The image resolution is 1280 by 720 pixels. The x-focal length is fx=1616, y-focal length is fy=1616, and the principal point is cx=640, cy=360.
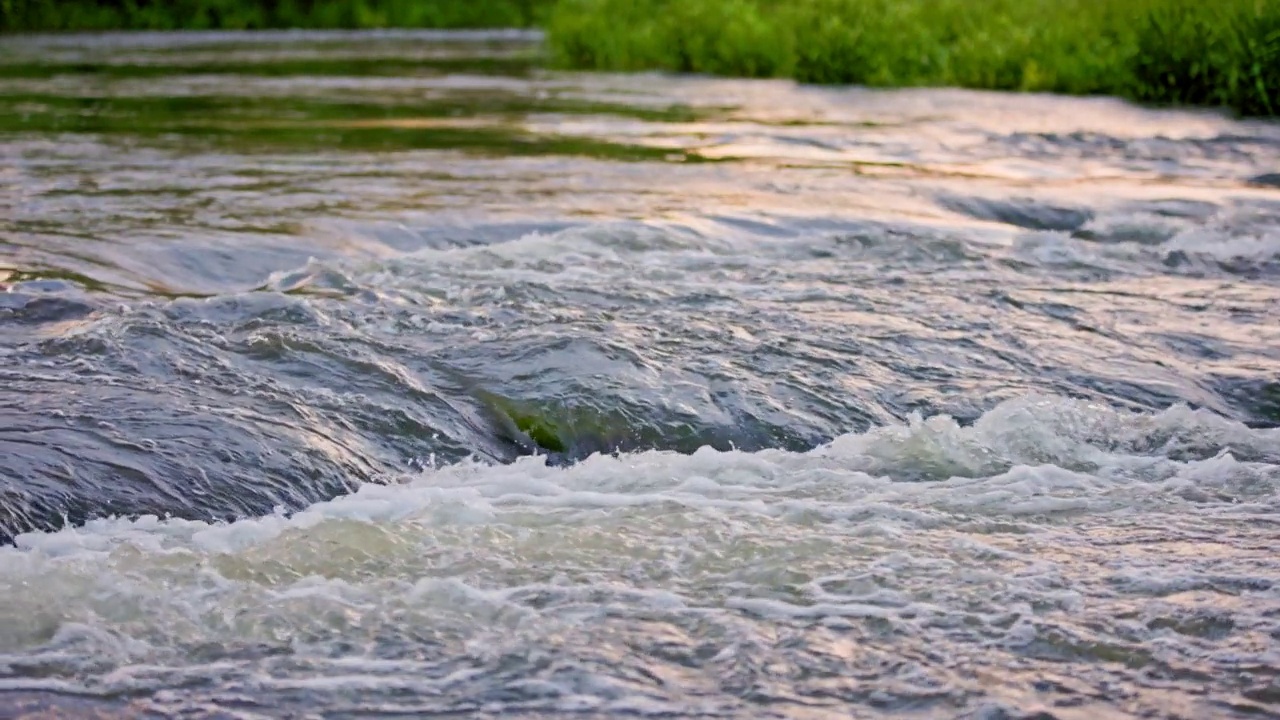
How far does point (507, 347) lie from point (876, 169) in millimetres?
5457

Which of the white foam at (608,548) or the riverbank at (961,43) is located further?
the riverbank at (961,43)

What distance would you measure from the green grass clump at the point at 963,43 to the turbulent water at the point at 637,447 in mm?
3523

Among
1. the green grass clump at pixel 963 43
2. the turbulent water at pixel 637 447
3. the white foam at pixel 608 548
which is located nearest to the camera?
the turbulent water at pixel 637 447

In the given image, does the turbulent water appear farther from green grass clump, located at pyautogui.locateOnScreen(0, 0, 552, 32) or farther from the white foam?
green grass clump, located at pyautogui.locateOnScreen(0, 0, 552, 32)

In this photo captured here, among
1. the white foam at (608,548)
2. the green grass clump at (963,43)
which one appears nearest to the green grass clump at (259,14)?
the green grass clump at (963,43)

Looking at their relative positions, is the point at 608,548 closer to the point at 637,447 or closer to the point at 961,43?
the point at 637,447

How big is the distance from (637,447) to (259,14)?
30916 mm

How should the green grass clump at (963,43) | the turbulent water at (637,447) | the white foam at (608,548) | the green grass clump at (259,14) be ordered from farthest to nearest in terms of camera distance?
the green grass clump at (259,14), the green grass clump at (963,43), the white foam at (608,548), the turbulent water at (637,447)

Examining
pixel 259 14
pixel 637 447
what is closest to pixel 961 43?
pixel 637 447

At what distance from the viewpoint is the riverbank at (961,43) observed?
12.8m

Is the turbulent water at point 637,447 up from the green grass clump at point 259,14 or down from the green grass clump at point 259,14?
down

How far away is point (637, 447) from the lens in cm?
468

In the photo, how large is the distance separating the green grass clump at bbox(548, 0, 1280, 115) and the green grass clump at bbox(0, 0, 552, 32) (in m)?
12.9

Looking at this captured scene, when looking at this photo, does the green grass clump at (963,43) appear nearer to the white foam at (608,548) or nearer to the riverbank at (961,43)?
the riverbank at (961,43)
